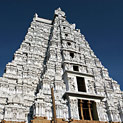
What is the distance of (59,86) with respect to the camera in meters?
20.5

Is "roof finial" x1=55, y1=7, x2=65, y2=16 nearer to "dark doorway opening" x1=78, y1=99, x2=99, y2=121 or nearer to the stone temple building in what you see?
the stone temple building

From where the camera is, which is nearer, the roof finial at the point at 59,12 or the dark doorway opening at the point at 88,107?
the dark doorway opening at the point at 88,107

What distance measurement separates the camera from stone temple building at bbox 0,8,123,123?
58.3 ft

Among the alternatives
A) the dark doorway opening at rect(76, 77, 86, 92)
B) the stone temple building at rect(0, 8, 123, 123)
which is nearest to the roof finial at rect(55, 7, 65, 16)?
the stone temple building at rect(0, 8, 123, 123)

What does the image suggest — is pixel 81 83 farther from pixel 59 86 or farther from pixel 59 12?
pixel 59 12

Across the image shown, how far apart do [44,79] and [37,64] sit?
6074mm

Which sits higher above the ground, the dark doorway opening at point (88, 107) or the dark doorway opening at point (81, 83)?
the dark doorway opening at point (81, 83)

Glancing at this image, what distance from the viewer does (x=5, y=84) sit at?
67.9ft

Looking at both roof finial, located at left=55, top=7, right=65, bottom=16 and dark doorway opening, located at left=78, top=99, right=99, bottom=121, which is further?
roof finial, located at left=55, top=7, right=65, bottom=16

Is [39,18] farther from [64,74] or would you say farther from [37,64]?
[64,74]

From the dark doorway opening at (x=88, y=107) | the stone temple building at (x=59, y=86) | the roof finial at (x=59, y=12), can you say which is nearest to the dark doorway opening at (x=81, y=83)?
the stone temple building at (x=59, y=86)

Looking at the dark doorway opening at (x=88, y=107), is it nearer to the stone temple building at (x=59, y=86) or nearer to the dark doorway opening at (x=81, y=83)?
the stone temple building at (x=59, y=86)

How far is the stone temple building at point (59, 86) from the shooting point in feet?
58.3

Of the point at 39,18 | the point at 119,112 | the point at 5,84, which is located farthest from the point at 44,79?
the point at 39,18
